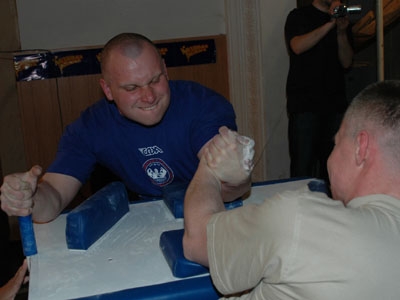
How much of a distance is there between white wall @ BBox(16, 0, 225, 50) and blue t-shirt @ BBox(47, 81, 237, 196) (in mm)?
1811

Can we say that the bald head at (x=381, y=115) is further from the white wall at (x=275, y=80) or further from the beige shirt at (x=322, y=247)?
the white wall at (x=275, y=80)

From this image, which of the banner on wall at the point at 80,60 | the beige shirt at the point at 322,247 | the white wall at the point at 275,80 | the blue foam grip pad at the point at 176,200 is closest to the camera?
the beige shirt at the point at 322,247

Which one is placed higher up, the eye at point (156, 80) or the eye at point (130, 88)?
the eye at point (156, 80)

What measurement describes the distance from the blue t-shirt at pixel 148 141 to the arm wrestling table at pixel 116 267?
0.29 meters

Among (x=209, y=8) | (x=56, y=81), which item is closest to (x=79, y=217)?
(x=56, y=81)

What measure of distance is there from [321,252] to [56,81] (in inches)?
118

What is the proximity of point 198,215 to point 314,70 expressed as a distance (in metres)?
2.03

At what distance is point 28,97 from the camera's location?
334 cm

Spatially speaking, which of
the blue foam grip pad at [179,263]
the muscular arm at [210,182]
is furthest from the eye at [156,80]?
the blue foam grip pad at [179,263]

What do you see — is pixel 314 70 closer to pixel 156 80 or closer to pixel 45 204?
pixel 156 80

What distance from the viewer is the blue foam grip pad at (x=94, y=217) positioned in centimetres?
122

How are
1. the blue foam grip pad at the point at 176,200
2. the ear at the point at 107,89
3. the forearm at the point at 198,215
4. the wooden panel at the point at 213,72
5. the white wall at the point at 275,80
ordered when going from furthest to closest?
the wooden panel at the point at 213,72, the white wall at the point at 275,80, the ear at the point at 107,89, the blue foam grip pad at the point at 176,200, the forearm at the point at 198,215

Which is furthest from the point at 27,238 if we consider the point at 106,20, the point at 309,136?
the point at 106,20

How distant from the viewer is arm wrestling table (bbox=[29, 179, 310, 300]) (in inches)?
39.4
